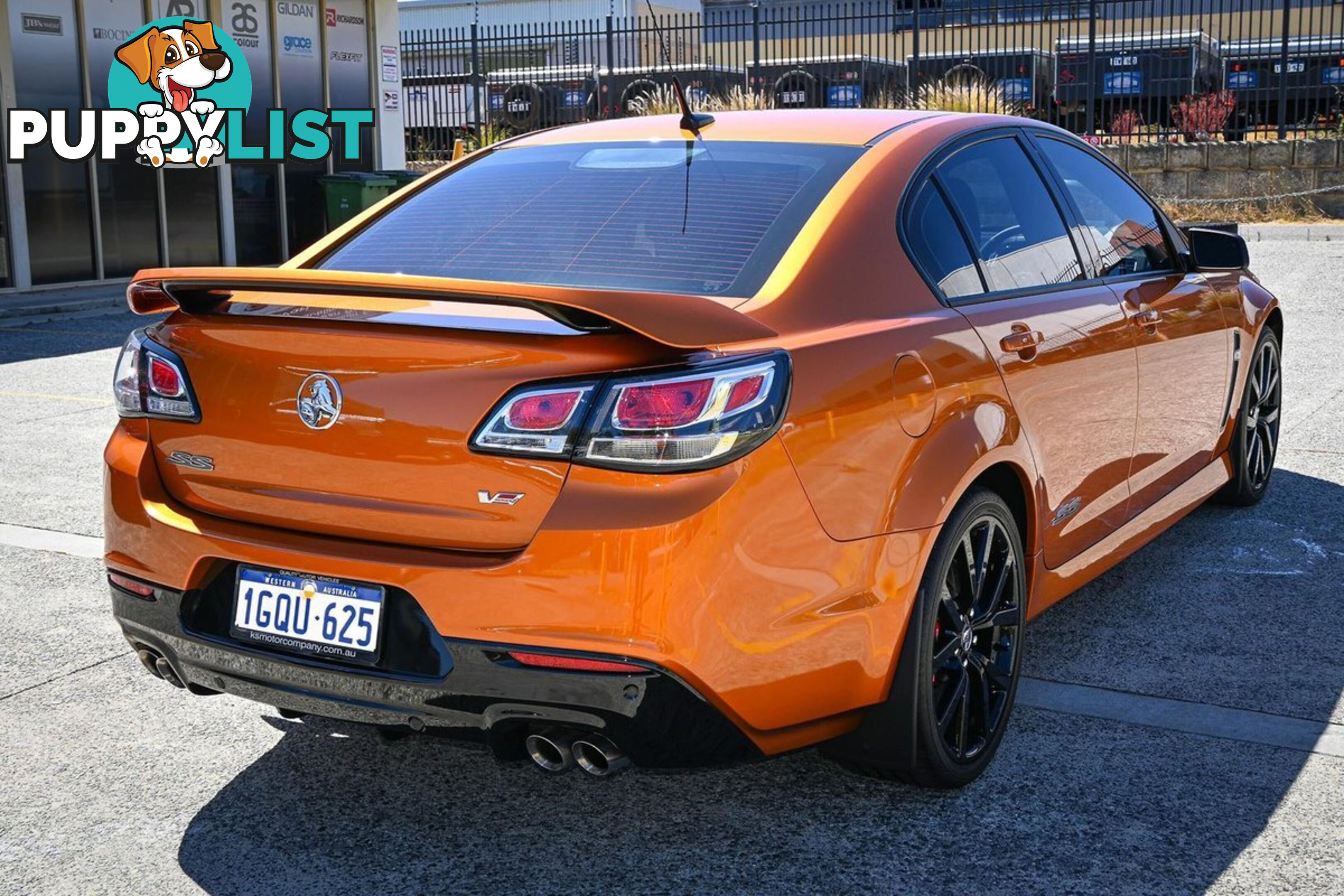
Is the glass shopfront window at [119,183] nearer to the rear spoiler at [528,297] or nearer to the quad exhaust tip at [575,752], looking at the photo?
the rear spoiler at [528,297]

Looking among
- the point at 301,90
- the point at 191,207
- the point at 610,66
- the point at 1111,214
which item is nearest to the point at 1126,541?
the point at 1111,214

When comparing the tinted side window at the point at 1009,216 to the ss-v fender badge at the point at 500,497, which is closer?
the ss-v fender badge at the point at 500,497

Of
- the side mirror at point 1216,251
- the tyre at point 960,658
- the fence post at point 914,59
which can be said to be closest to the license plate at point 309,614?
the tyre at point 960,658

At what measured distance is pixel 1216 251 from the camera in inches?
201

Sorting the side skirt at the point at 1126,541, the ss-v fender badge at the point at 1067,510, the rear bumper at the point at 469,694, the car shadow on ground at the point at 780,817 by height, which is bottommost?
the car shadow on ground at the point at 780,817

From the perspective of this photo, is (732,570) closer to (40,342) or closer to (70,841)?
(70,841)

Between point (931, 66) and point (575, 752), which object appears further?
point (931, 66)

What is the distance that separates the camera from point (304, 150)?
794 inches

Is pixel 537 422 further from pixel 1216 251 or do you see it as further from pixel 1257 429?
pixel 1257 429

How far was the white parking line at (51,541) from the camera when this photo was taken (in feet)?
19.0

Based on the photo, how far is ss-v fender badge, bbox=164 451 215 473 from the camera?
3.25m

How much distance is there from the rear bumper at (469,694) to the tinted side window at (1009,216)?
1.57 meters

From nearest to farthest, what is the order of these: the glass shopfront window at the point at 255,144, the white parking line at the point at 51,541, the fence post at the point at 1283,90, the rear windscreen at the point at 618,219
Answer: the rear windscreen at the point at 618,219, the white parking line at the point at 51,541, the glass shopfront window at the point at 255,144, the fence post at the point at 1283,90

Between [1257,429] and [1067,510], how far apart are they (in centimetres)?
234
